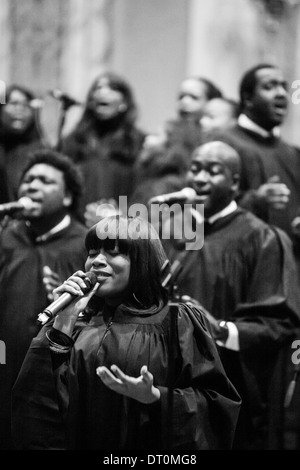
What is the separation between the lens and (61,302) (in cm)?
365

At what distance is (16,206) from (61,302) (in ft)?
4.65

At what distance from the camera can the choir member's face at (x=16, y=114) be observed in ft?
21.5

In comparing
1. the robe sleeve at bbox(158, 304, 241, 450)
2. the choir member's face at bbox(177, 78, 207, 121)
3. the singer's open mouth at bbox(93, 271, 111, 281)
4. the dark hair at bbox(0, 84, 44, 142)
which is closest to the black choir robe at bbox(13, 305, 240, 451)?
the robe sleeve at bbox(158, 304, 241, 450)

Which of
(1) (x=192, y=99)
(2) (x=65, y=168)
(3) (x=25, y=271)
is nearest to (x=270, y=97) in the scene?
(1) (x=192, y=99)

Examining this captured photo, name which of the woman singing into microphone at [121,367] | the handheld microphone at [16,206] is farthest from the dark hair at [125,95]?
the woman singing into microphone at [121,367]

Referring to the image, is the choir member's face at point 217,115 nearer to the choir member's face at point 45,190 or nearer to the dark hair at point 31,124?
the dark hair at point 31,124

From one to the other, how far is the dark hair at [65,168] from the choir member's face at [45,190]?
0.02m

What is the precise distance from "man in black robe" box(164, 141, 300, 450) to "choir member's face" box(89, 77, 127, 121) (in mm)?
1486

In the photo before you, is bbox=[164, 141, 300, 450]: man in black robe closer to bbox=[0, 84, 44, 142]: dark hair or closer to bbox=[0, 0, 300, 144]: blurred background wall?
bbox=[0, 84, 44, 142]: dark hair

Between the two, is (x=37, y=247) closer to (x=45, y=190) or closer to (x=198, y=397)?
(x=45, y=190)

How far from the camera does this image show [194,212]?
527 centimetres

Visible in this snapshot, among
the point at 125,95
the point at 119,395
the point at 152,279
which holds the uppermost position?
the point at 125,95

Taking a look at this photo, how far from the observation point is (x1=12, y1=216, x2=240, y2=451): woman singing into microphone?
149 inches
